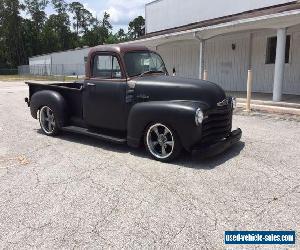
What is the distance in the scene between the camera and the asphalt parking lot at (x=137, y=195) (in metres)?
3.55

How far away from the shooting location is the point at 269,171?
534 cm

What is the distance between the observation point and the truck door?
20.8 ft

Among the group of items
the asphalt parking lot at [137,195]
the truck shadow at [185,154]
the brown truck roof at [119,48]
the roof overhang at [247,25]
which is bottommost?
the asphalt parking lot at [137,195]

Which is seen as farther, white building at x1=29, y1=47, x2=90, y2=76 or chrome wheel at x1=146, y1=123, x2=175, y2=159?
white building at x1=29, y1=47, x2=90, y2=76

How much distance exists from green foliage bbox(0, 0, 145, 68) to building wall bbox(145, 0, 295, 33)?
4748 cm

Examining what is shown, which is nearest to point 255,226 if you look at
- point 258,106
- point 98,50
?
point 98,50

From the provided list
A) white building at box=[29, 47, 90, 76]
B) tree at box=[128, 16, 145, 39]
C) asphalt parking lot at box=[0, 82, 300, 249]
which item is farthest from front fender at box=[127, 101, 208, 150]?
tree at box=[128, 16, 145, 39]

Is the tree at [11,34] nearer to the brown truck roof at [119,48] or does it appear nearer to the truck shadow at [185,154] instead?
the truck shadow at [185,154]

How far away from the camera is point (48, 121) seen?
25.9 feet

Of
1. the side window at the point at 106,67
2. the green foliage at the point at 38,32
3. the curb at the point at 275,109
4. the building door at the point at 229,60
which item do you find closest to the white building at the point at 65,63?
the green foliage at the point at 38,32

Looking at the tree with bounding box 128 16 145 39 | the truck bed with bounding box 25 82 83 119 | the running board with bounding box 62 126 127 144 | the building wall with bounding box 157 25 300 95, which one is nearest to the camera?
the running board with bounding box 62 126 127 144

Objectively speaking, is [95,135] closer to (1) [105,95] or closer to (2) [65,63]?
(1) [105,95]

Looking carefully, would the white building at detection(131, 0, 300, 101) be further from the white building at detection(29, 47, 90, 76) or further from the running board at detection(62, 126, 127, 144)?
the white building at detection(29, 47, 90, 76)

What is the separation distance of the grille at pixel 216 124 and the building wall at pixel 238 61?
9205 mm
